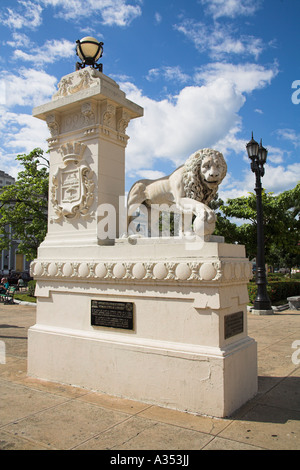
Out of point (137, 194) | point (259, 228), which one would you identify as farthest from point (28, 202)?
point (137, 194)

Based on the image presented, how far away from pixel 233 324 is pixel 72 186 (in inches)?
136

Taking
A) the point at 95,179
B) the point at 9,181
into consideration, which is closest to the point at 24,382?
the point at 95,179

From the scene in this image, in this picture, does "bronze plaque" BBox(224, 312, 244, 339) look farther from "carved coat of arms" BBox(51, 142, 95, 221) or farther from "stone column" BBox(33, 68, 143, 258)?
"carved coat of arms" BBox(51, 142, 95, 221)

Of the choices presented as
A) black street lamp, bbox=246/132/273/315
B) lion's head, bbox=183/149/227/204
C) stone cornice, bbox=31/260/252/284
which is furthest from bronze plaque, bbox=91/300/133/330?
black street lamp, bbox=246/132/273/315

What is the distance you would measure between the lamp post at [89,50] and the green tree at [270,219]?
58.9ft

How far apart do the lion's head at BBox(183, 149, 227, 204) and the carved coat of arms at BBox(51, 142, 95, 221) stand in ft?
5.49

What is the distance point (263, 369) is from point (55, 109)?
5.91 metres

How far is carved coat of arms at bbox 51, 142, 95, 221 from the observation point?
605 centimetres

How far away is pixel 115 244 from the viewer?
18.6ft

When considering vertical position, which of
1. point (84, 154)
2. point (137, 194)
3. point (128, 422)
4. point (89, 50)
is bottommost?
point (128, 422)

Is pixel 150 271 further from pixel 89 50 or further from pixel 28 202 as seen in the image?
pixel 28 202

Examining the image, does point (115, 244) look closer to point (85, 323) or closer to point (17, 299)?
point (85, 323)

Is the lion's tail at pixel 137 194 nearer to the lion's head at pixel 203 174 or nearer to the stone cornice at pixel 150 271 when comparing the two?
the lion's head at pixel 203 174

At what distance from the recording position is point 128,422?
13.9 ft
